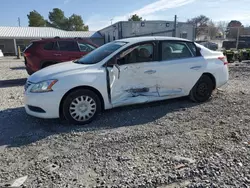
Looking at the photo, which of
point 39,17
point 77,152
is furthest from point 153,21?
point 39,17

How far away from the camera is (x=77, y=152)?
10.4ft

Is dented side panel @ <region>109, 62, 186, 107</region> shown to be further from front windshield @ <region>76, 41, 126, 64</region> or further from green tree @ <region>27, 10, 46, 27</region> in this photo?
green tree @ <region>27, 10, 46, 27</region>

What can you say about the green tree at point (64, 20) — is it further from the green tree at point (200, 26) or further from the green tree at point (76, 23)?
the green tree at point (200, 26)

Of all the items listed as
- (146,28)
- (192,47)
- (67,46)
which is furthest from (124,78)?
(146,28)

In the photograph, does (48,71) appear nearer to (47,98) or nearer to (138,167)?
(47,98)

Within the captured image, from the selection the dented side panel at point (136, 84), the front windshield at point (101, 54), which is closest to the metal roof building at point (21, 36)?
the front windshield at point (101, 54)

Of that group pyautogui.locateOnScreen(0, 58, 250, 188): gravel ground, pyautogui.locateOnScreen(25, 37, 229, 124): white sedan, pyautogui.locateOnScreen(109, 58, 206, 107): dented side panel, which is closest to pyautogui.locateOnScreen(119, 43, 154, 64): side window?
pyautogui.locateOnScreen(25, 37, 229, 124): white sedan

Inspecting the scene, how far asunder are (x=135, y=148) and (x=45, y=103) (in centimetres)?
184

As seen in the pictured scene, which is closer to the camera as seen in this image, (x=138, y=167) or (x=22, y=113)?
(x=138, y=167)

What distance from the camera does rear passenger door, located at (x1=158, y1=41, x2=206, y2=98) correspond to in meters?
4.79

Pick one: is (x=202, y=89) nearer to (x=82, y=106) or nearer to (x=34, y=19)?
(x=82, y=106)

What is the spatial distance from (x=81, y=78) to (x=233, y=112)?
338 cm

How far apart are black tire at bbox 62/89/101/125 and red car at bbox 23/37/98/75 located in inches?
180

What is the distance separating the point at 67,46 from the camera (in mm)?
8445
